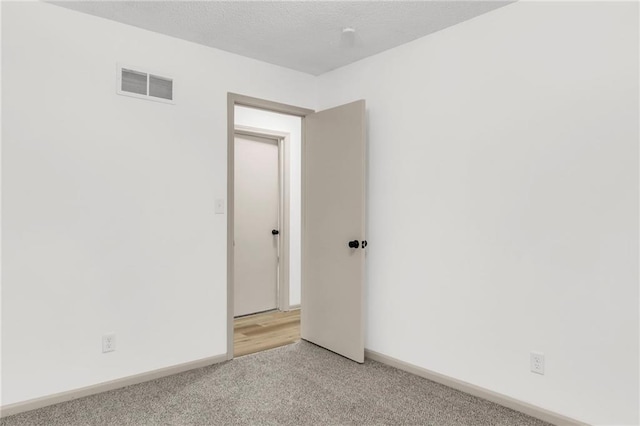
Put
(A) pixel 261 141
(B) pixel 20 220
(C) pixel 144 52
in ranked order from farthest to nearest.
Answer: (A) pixel 261 141
(C) pixel 144 52
(B) pixel 20 220

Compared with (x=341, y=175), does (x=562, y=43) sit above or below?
above

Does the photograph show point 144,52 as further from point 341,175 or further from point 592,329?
point 592,329

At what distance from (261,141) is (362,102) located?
1.80 metres

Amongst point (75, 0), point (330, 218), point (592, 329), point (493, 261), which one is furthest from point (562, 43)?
point (75, 0)

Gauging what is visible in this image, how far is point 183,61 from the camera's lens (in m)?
2.96

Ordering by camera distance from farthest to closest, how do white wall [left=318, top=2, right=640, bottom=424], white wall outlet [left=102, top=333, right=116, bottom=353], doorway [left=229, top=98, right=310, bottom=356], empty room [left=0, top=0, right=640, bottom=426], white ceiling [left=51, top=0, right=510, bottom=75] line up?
1. doorway [left=229, top=98, right=310, bottom=356]
2. white wall outlet [left=102, top=333, right=116, bottom=353]
3. white ceiling [left=51, top=0, right=510, bottom=75]
4. empty room [left=0, top=0, right=640, bottom=426]
5. white wall [left=318, top=2, right=640, bottom=424]

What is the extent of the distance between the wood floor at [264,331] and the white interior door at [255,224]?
0.20m

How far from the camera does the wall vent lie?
106 inches

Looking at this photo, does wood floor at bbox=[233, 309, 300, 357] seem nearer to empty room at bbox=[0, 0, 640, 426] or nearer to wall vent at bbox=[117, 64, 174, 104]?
empty room at bbox=[0, 0, 640, 426]

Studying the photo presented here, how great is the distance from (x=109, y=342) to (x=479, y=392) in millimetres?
2339

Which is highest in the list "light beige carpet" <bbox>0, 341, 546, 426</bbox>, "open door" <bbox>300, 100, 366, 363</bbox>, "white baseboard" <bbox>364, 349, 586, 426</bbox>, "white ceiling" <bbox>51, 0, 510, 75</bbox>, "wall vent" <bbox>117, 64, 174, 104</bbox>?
"white ceiling" <bbox>51, 0, 510, 75</bbox>

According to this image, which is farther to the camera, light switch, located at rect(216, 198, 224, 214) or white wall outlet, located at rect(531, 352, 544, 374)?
light switch, located at rect(216, 198, 224, 214)

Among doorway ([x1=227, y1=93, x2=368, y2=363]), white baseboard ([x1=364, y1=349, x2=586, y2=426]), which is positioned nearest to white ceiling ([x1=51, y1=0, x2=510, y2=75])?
doorway ([x1=227, y1=93, x2=368, y2=363])

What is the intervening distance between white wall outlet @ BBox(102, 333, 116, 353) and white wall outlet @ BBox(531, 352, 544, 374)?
254 centimetres
